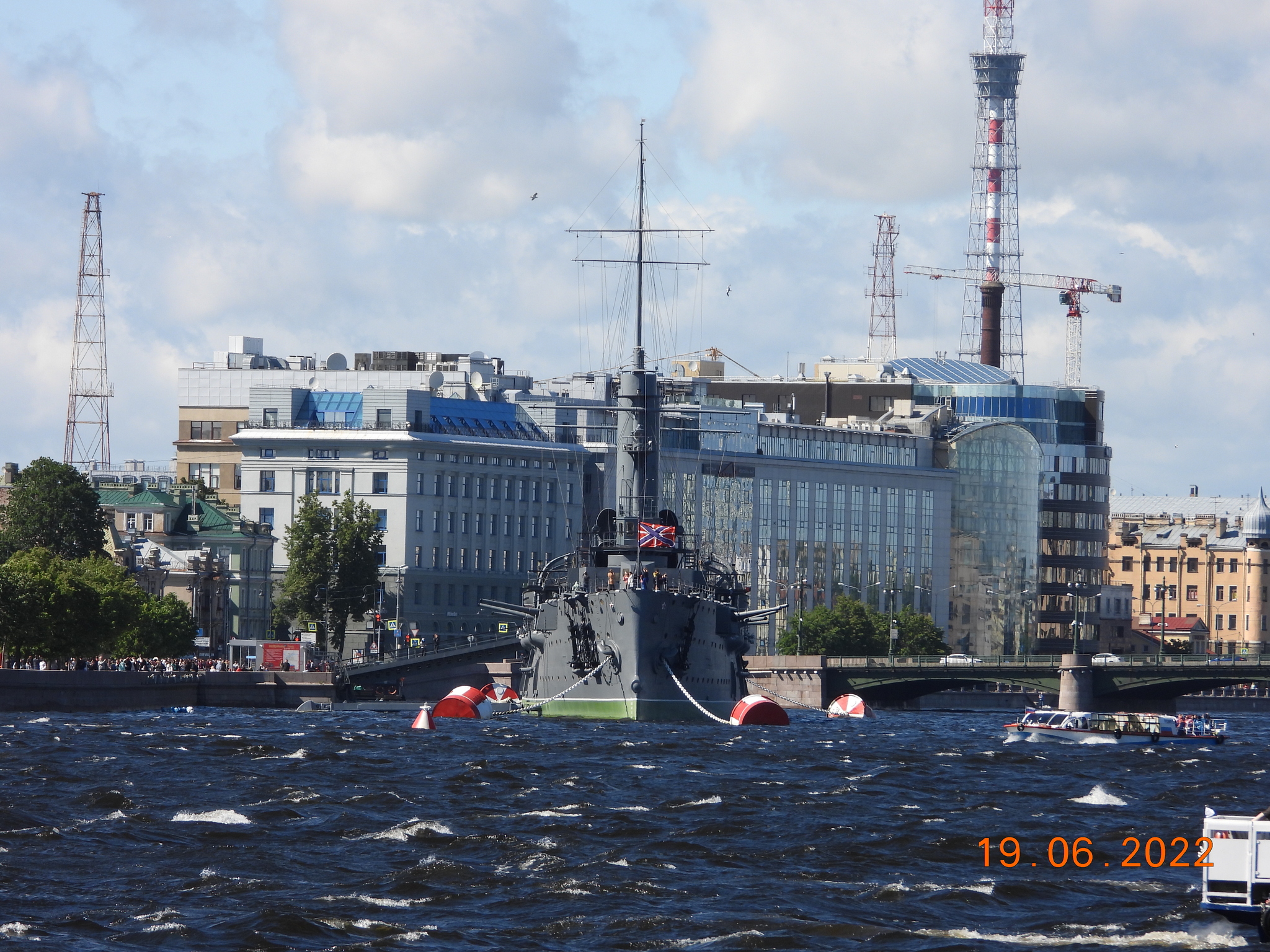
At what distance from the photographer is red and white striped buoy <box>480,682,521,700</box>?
14400cm

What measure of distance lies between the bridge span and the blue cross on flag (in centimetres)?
5723

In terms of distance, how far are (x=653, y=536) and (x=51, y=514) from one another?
2473 inches

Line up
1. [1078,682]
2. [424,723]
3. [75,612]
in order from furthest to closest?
[1078,682] → [75,612] → [424,723]

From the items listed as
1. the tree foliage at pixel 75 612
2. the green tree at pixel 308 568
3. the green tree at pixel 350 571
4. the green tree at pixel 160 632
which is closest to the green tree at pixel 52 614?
the tree foliage at pixel 75 612

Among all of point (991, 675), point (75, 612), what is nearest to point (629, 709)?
point (75, 612)

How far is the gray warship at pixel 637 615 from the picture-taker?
120938mm

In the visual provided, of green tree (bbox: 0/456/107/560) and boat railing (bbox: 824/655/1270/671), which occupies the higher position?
green tree (bbox: 0/456/107/560)

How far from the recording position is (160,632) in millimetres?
163500

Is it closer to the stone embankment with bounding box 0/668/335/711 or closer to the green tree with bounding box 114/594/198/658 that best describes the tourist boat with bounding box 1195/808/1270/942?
the stone embankment with bounding box 0/668/335/711

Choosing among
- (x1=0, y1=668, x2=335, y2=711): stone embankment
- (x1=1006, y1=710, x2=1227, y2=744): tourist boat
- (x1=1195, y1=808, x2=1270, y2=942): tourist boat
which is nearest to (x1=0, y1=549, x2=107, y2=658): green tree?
(x1=0, y1=668, x2=335, y2=711): stone embankment

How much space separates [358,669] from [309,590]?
2149 centimetres

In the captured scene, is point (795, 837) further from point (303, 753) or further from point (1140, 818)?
point (303, 753)

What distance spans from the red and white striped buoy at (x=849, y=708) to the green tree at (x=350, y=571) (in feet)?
148

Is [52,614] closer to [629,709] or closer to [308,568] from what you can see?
[629,709]
